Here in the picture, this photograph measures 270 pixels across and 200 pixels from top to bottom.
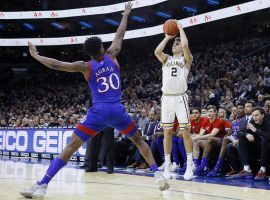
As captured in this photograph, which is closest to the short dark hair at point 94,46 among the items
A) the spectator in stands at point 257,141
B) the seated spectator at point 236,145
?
the spectator in stands at point 257,141

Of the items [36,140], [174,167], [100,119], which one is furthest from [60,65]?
[36,140]

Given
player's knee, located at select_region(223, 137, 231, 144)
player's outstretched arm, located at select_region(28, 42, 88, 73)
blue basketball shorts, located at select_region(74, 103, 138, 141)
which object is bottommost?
player's knee, located at select_region(223, 137, 231, 144)

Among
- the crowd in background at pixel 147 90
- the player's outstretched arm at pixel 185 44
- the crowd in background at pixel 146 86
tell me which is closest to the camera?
the player's outstretched arm at pixel 185 44

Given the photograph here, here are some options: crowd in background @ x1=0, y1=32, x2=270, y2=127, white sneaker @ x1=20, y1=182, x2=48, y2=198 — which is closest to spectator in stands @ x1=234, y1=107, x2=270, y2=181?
crowd in background @ x1=0, y1=32, x2=270, y2=127

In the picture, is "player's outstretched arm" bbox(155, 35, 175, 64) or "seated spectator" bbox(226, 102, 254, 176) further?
"seated spectator" bbox(226, 102, 254, 176)

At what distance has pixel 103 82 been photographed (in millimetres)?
4766

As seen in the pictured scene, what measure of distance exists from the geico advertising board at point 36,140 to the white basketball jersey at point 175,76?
4.80 meters

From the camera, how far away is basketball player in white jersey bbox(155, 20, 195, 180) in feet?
20.5

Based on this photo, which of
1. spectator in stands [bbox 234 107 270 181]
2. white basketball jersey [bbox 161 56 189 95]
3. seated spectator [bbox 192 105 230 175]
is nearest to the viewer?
white basketball jersey [bbox 161 56 189 95]

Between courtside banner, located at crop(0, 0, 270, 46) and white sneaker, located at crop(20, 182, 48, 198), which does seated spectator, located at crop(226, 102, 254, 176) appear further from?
courtside banner, located at crop(0, 0, 270, 46)

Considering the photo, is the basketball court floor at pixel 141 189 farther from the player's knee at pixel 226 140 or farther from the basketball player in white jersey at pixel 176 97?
the player's knee at pixel 226 140

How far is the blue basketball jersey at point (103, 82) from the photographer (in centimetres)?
475

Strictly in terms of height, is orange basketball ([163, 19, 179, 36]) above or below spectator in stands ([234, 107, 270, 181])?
above

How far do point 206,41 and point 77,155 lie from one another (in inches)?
601
